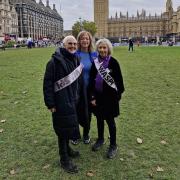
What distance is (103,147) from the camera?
20.1 feet

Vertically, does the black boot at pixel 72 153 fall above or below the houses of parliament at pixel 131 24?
below

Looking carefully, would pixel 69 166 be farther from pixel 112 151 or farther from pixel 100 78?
pixel 100 78

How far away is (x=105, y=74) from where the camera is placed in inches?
213

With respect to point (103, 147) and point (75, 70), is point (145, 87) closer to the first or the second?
point (103, 147)

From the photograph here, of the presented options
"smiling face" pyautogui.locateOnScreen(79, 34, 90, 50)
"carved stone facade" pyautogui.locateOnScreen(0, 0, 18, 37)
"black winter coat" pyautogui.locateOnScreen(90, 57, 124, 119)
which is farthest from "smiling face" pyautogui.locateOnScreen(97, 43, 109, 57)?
"carved stone facade" pyautogui.locateOnScreen(0, 0, 18, 37)

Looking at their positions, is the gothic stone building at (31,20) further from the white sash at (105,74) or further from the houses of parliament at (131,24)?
the white sash at (105,74)

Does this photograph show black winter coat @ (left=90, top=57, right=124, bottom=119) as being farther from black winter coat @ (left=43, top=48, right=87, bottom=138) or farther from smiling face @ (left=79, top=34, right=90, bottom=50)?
black winter coat @ (left=43, top=48, right=87, bottom=138)

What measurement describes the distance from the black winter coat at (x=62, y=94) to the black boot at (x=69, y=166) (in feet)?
1.62

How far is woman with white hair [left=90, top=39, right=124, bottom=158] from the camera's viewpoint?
17.7 ft

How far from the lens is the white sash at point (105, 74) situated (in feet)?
17.7

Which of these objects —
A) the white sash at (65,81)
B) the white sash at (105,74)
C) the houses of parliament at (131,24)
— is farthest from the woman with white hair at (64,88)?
the houses of parliament at (131,24)

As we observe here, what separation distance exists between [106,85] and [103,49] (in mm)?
642

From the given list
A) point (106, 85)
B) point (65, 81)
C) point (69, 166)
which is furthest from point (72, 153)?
point (65, 81)

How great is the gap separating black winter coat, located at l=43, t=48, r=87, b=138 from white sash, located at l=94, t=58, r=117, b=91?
1.58ft
